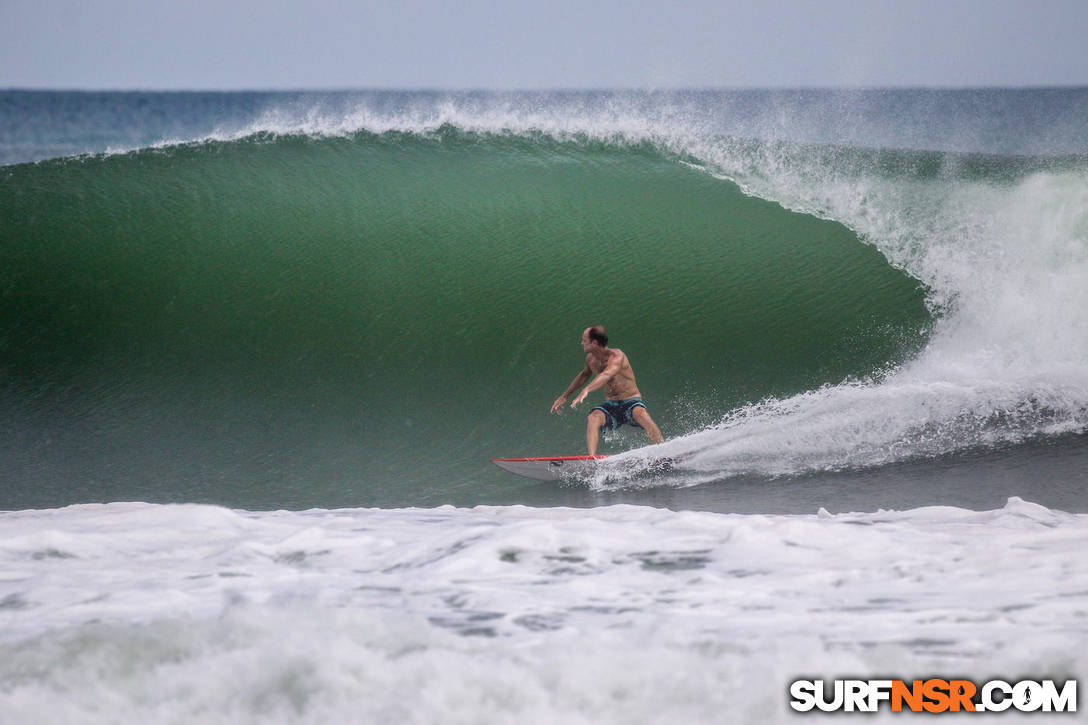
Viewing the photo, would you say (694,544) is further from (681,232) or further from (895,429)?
(681,232)

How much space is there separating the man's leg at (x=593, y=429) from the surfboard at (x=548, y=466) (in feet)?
0.73

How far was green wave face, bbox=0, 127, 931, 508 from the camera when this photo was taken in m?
5.30

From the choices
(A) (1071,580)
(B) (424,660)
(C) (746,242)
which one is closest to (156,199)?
(C) (746,242)

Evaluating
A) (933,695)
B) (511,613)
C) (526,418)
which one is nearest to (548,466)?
(526,418)

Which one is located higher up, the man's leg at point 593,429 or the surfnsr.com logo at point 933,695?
the man's leg at point 593,429

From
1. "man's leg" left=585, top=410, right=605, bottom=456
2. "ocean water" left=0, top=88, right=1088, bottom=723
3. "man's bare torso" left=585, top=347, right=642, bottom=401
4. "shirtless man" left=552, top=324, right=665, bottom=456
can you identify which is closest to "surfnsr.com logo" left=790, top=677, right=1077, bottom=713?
"ocean water" left=0, top=88, right=1088, bottom=723

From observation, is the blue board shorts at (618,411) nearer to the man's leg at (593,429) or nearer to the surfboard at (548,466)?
the man's leg at (593,429)

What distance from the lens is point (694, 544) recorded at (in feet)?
9.81

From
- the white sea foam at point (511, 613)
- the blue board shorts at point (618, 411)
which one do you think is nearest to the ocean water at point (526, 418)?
the white sea foam at point (511, 613)

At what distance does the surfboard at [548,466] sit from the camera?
185 inches

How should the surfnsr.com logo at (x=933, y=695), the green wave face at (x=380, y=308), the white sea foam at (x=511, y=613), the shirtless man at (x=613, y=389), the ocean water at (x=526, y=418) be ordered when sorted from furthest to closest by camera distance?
the green wave face at (x=380, y=308) < the shirtless man at (x=613, y=389) < the ocean water at (x=526, y=418) < the white sea foam at (x=511, y=613) < the surfnsr.com logo at (x=933, y=695)

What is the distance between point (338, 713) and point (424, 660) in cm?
25

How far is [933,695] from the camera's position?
1.77 m

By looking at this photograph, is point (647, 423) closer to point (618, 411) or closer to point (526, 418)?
point (618, 411)
